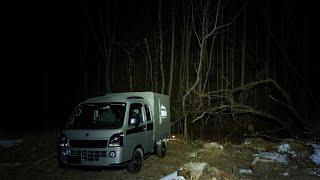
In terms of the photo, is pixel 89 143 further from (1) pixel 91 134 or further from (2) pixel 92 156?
(2) pixel 92 156

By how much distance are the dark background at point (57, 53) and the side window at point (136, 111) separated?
68.2ft

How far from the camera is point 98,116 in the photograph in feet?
44.2

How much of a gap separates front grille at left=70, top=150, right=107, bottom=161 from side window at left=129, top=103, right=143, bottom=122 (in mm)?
1462

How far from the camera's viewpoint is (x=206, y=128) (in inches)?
1153

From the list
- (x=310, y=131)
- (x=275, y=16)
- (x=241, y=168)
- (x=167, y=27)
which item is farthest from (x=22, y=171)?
(x=275, y=16)

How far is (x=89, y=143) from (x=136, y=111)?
196 centimetres

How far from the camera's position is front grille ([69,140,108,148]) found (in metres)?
12.4

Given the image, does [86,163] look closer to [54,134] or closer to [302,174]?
[302,174]

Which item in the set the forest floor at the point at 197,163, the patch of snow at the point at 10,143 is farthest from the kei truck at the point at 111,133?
the patch of snow at the point at 10,143

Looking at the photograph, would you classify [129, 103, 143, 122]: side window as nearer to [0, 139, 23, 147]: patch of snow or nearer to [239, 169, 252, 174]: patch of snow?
[239, 169, 252, 174]: patch of snow

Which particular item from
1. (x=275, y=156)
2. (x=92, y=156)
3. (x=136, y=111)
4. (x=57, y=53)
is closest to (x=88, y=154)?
(x=92, y=156)

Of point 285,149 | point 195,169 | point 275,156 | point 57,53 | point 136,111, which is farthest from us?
point 57,53

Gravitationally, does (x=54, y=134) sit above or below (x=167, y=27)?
below

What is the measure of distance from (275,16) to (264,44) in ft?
7.62
